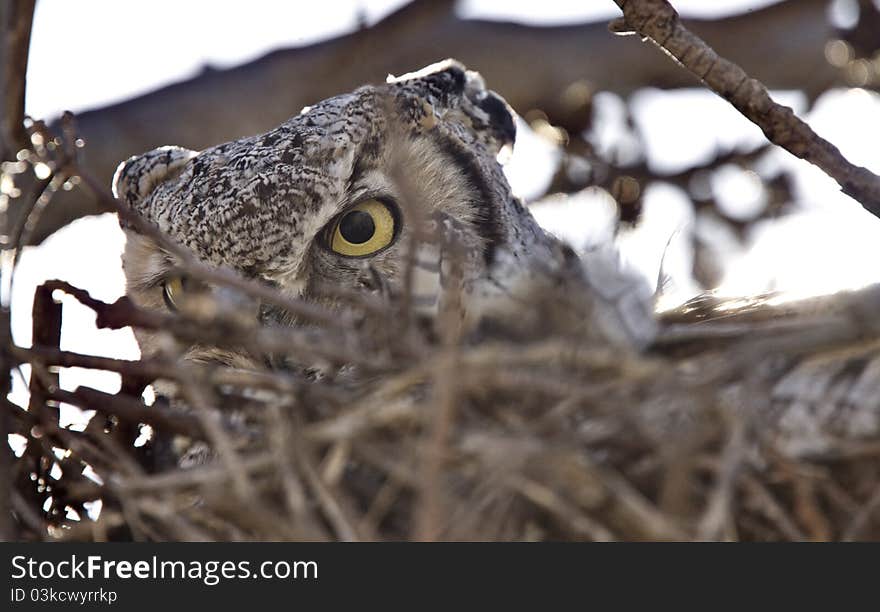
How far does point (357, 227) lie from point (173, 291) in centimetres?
45

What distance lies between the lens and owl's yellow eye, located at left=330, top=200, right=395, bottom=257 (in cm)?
250

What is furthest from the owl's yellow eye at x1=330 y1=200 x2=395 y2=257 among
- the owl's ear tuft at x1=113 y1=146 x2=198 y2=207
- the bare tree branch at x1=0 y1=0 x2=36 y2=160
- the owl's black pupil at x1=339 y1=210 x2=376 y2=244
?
the bare tree branch at x1=0 y1=0 x2=36 y2=160

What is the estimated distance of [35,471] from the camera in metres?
2.06

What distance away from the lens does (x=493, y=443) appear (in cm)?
147

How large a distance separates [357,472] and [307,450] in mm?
264

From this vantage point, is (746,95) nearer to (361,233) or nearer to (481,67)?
(361,233)

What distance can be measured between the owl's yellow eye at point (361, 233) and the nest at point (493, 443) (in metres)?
0.69

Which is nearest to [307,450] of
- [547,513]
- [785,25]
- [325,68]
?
[547,513]

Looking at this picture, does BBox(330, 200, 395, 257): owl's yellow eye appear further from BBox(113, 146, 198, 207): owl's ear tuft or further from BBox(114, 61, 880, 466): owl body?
BBox(113, 146, 198, 207): owl's ear tuft

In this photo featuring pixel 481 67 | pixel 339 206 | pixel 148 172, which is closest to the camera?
pixel 339 206

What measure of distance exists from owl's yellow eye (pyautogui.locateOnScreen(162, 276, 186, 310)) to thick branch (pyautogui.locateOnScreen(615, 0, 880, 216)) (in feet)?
3.66

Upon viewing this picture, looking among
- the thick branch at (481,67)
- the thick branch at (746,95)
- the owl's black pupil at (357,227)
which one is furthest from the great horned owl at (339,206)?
the thick branch at (481,67)

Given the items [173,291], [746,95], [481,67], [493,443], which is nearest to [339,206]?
[173,291]

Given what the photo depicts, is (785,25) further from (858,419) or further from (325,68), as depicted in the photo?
(858,419)
